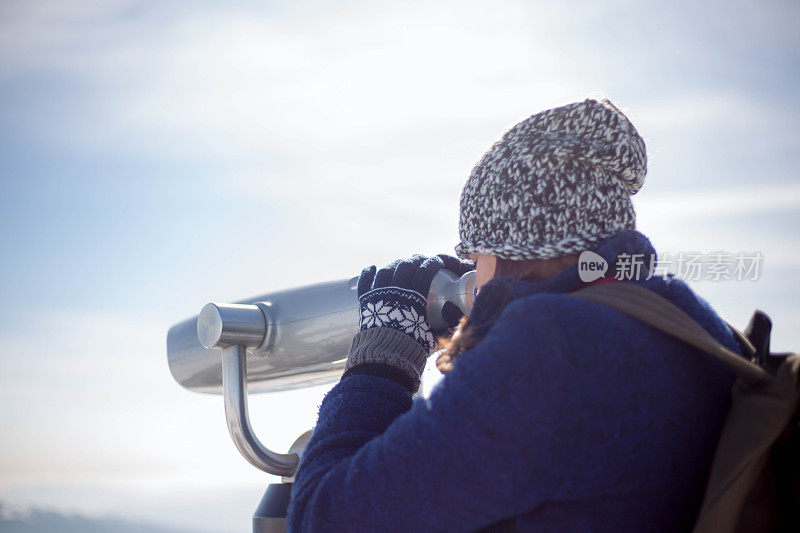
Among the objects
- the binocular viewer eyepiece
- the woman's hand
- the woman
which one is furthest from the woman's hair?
the binocular viewer eyepiece

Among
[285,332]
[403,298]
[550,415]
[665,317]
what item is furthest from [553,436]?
[285,332]

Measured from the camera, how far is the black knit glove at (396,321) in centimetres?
88

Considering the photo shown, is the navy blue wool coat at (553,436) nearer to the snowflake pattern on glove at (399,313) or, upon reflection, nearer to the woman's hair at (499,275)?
the woman's hair at (499,275)

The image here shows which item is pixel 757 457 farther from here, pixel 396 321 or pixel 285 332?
pixel 285 332

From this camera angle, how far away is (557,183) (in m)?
0.79

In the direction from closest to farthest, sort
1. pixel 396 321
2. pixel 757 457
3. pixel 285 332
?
pixel 757 457 < pixel 396 321 < pixel 285 332

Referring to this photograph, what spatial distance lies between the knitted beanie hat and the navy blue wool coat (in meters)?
0.16

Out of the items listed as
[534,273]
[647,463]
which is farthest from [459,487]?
[534,273]

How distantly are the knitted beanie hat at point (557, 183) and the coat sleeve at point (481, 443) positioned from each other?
0.17 meters

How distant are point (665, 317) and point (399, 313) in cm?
35

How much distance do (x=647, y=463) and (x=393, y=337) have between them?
34 centimetres

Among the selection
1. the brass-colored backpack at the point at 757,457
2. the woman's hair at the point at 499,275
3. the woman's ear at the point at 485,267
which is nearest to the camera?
the brass-colored backpack at the point at 757,457

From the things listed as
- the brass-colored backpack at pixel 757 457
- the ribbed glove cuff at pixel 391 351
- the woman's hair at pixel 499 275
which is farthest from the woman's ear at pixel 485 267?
the brass-colored backpack at pixel 757 457

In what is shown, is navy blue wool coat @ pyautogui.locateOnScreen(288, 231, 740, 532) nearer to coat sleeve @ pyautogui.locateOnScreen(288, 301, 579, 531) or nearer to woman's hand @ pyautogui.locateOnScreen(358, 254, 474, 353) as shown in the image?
coat sleeve @ pyautogui.locateOnScreen(288, 301, 579, 531)
